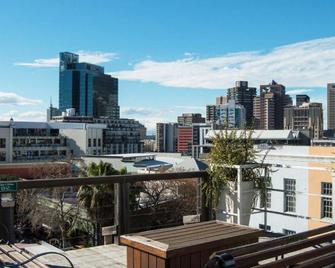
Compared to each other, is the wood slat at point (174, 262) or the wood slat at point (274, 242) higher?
the wood slat at point (274, 242)

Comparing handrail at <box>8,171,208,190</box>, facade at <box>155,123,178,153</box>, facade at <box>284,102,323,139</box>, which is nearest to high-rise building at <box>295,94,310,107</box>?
facade at <box>284,102,323,139</box>

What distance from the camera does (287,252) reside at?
8.59 feet

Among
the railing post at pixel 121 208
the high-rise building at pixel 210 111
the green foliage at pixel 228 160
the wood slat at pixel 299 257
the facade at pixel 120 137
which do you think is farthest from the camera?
the high-rise building at pixel 210 111

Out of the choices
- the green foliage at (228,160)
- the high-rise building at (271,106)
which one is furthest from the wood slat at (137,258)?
the high-rise building at (271,106)

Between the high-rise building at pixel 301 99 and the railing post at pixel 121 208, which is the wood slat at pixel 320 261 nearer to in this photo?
the railing post at pixel 121 208

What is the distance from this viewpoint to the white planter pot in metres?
6.21

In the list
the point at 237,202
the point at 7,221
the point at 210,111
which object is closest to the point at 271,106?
the point at 210,111

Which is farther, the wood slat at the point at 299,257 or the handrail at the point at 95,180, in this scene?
the handrail at the point at 95,180

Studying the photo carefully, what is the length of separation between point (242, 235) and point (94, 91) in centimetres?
19471

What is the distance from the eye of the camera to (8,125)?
101m

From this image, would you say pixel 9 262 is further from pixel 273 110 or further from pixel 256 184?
pixel 273 110

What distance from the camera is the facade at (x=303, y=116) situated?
16775cm

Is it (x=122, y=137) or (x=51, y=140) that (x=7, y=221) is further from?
(x=122, y=137)

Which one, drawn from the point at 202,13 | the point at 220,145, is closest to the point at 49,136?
the point at 202,13
